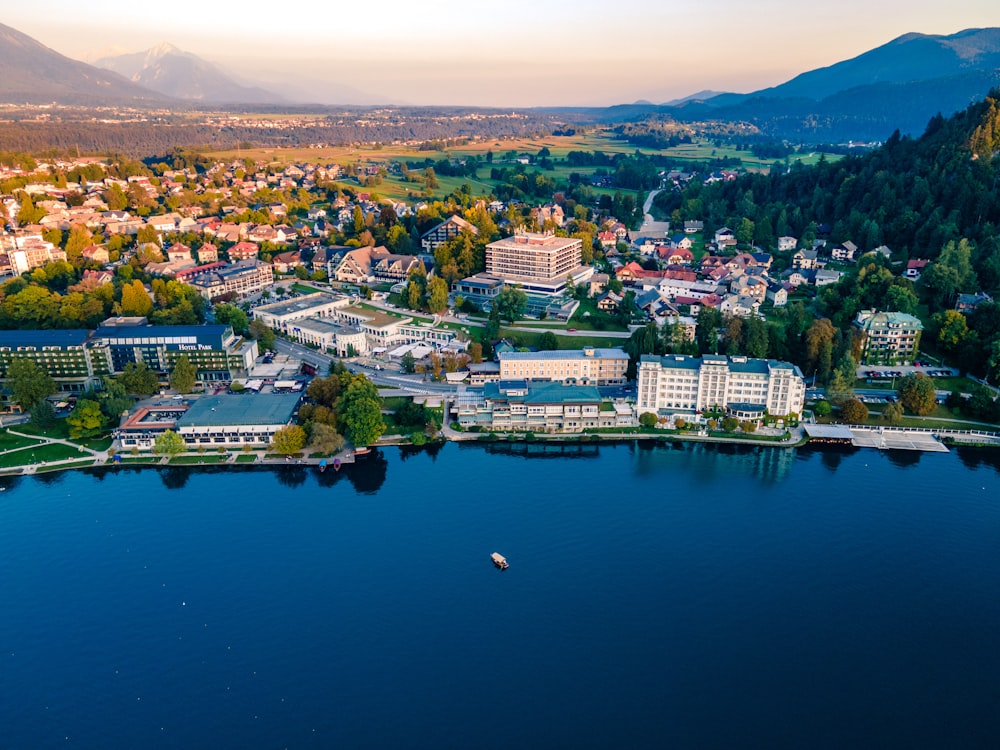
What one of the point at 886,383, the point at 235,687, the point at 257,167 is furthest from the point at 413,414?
the point at 257,167

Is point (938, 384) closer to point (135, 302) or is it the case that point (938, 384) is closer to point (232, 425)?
point (232, 425)

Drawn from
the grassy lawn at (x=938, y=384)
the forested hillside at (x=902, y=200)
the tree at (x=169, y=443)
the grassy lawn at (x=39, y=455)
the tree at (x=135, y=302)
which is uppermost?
the forested hillside at (x=902, y=200)

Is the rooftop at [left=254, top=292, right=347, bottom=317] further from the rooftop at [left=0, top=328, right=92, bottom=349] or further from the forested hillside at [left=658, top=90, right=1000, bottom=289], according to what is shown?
the forested hillside at [left=658, top=90, right=1000, bottom=289]

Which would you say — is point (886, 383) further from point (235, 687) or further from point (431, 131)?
point (431, 131)

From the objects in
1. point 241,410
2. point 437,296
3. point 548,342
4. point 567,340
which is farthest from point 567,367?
point 241,410

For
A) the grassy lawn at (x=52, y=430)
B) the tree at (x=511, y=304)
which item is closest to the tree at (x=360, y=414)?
the grassy lawn at (x=52, y=430)

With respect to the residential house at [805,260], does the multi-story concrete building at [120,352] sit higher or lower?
lower

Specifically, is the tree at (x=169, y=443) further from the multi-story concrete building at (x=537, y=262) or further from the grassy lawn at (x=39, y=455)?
the multi-story concrete building at (x=537, y=262)
